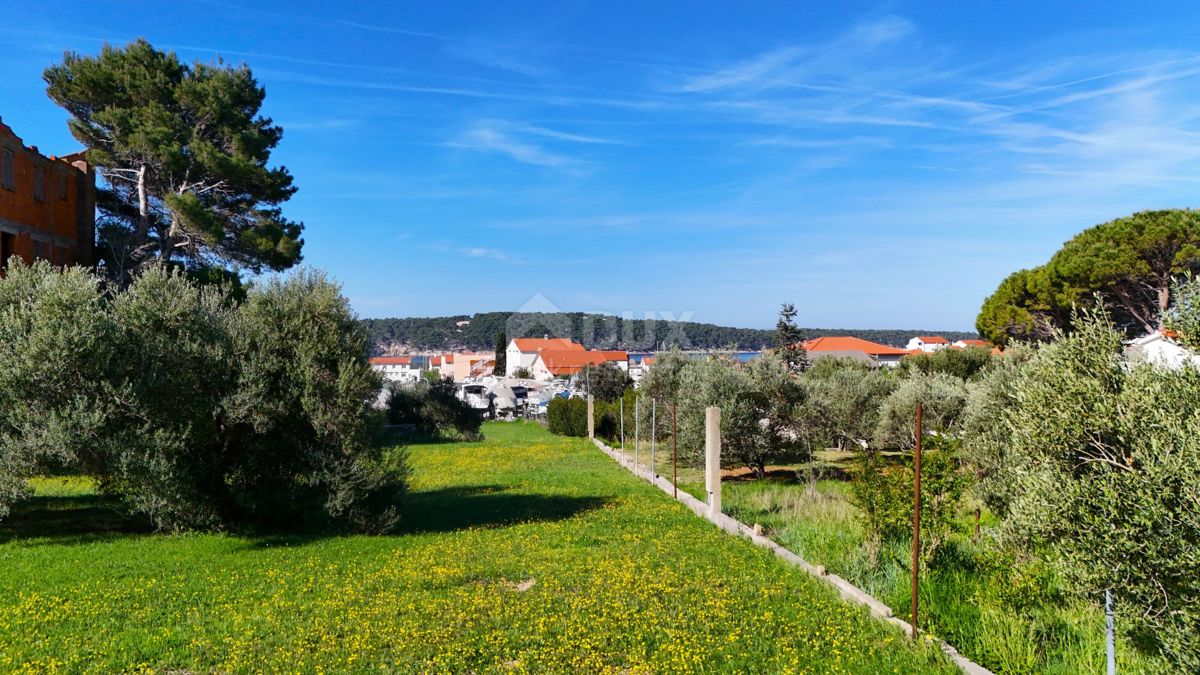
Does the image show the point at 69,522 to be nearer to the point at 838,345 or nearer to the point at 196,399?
the point at 196,399

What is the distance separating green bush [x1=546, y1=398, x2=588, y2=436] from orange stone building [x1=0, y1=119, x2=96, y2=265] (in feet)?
71.5

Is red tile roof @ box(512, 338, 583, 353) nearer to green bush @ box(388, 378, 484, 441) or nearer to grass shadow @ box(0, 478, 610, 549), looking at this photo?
green bush @ box(388, 378, 484, 441)

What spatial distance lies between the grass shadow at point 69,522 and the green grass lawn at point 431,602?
Answer: 0.06 m

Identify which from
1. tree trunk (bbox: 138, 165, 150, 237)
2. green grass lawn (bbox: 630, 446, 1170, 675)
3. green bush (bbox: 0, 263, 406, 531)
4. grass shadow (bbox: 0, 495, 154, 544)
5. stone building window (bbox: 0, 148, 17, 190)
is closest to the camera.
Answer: green grass lawn (bbox: 630, 446, 1170, 675)

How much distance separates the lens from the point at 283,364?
36.1ft

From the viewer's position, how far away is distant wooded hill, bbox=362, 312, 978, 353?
81.2m

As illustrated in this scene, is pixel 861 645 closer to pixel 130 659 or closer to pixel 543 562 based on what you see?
pixel 543 562

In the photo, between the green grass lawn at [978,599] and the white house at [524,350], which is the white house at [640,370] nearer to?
the green grass lawn at [978,599]

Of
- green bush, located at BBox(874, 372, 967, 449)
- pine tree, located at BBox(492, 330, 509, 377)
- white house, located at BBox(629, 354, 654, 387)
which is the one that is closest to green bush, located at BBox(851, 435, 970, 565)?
green bush, located at BBox(874, 372, 967, 449)

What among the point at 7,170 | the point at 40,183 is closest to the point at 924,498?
the point at 7,170

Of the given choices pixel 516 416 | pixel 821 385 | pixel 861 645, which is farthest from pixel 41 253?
pixel 516 416

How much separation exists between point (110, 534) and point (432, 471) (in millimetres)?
10344

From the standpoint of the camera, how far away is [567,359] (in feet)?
318

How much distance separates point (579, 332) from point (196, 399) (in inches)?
3524
